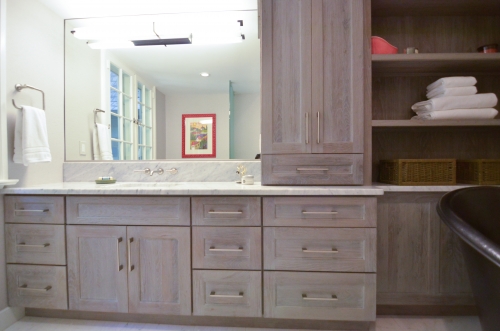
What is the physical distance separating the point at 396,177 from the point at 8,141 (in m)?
2.36

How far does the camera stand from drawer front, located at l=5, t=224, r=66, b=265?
150 centimetres

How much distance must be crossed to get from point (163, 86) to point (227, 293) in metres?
1.51

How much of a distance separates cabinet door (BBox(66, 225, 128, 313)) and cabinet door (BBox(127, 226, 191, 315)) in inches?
2.3

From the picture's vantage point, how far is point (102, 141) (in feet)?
6.72

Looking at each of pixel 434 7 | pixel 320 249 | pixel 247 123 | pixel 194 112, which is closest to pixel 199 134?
pixel 194 112

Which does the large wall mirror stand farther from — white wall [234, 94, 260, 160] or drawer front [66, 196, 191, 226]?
drawer front [66, 196, 191, 226]

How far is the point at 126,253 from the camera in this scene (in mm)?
1476

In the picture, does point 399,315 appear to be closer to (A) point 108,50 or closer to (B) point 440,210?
(B) point 440,210

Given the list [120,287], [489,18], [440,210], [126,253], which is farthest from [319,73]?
[120,287]

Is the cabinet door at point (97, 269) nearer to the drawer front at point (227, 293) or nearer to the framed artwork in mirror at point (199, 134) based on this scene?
the drawer front at point (227, 293)

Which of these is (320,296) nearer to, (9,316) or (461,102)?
(461,102)

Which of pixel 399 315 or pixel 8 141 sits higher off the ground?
pixel 8 141

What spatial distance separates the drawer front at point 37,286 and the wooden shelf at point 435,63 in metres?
2.24

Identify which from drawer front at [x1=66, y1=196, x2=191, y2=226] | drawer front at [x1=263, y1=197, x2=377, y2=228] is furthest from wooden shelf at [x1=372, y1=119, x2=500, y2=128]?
drawer front at [x1=66, y1=196, x2=191, y2=226]
